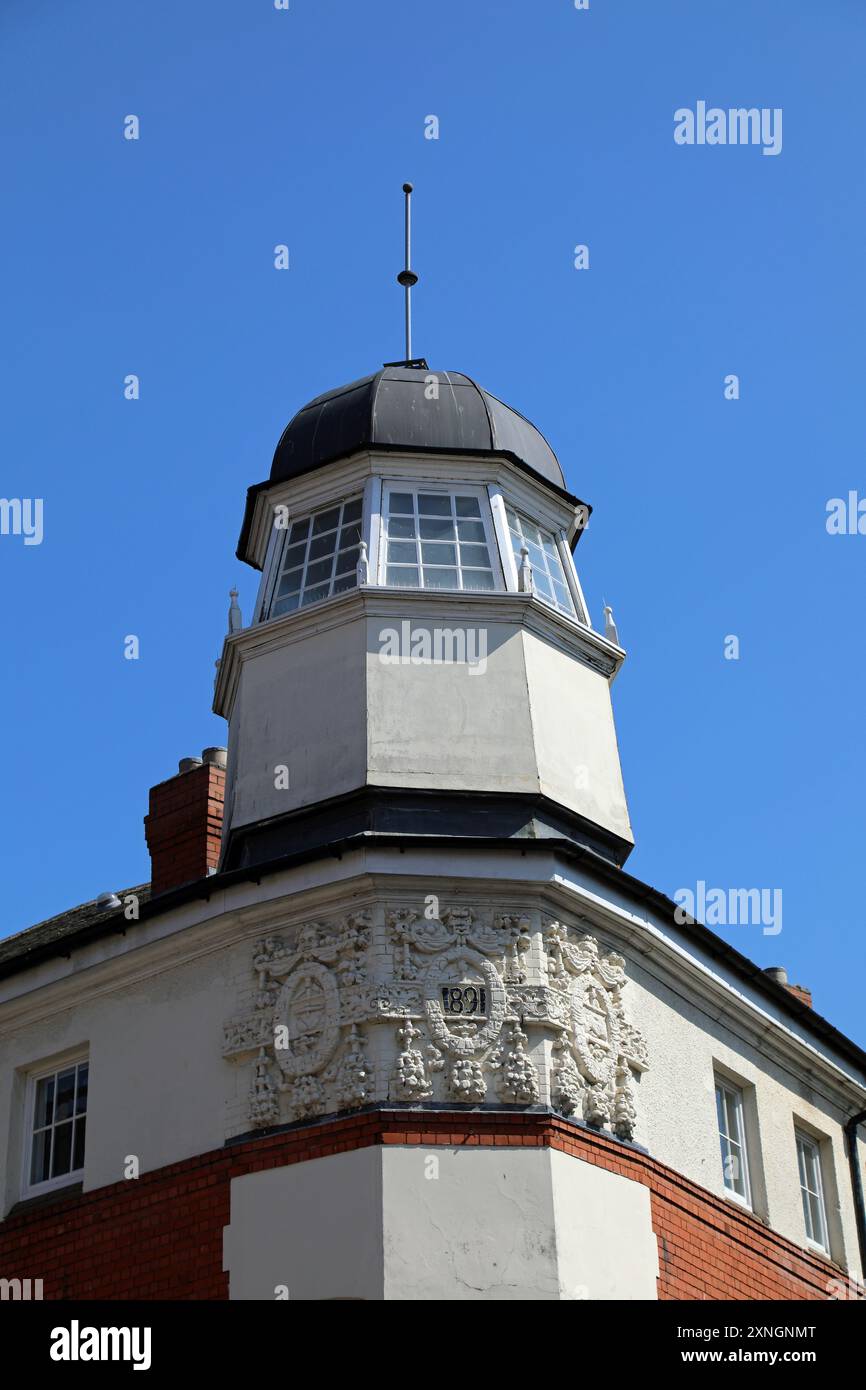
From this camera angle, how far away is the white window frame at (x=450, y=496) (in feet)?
72.9

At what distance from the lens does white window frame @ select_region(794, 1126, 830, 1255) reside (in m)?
23.7

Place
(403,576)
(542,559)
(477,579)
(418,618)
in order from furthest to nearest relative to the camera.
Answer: (542,559), (477,579), (403,576), (418,618)

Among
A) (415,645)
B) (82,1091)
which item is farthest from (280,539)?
(82,1091)

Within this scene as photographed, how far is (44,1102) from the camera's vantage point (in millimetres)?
21875

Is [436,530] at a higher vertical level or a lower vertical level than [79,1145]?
higher

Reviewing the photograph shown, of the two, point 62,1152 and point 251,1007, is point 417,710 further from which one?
point 62,1152

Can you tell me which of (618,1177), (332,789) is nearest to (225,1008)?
(332,789)

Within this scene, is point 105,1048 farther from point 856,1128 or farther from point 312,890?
point 856,1128

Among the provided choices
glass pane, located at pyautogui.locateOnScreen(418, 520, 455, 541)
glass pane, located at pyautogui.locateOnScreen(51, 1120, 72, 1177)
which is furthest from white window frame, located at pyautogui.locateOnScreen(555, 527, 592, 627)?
glass pane, located at pyautogui.locateOnScreen(51, 1120, 72, 1177)

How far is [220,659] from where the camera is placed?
2339cm

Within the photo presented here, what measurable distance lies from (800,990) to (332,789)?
1003 cm

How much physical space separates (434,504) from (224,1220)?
8.88 meters

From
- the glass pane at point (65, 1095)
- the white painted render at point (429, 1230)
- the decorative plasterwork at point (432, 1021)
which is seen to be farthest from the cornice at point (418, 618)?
the white painted render at point (429, 1230)

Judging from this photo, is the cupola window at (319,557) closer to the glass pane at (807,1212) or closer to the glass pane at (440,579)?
the glass pane at (440,579)
